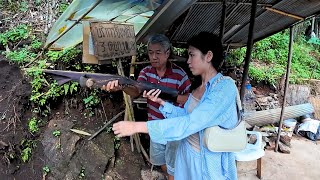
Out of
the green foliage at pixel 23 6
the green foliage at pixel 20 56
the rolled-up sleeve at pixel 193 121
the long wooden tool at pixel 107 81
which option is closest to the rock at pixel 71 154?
the green foliage at pixel 20 56

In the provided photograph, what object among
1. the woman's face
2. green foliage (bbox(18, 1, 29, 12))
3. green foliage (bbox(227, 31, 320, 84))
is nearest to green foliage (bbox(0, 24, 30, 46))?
green foliage (bbox(18, 1, 29, 12))

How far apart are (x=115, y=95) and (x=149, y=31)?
132 cm

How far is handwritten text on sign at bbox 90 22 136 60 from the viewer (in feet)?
8.32

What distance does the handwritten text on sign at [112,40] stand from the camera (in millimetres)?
2537

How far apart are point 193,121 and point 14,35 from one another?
3.53m

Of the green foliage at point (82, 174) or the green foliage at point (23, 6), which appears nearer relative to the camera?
the green foliage at point (82, 174)

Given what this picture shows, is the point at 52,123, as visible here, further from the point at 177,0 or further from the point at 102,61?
the point at 177,0

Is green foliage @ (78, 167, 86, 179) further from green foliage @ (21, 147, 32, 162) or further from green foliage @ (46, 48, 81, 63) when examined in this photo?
green foliage @ (46, 48, 81, 63)

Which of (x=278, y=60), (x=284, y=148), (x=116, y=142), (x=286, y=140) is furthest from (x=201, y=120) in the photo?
(x=278, y=60)

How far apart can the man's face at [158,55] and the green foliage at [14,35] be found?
243cm

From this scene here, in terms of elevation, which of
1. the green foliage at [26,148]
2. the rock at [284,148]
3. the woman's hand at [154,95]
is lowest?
the rock at [284,148]

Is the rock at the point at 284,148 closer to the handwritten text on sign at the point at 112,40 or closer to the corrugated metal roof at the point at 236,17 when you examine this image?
the corrugated metal roof at the point at 236,17

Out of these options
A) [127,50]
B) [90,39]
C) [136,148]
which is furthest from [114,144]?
[90,39]

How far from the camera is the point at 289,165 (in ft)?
14.3
